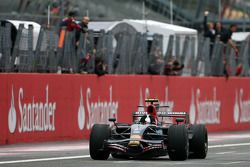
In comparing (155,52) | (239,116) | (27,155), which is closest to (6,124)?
(27,155)

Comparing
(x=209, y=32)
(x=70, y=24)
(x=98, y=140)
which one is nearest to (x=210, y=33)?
(x=209, y=32)

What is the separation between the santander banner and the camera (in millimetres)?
22984

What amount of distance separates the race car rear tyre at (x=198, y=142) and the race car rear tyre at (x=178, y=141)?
1052 mm

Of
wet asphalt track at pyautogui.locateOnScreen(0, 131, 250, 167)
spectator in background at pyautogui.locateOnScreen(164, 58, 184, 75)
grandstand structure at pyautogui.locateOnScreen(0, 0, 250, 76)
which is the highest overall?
grandstand structure at pyautogui.locateOnScreen(0, 0, 250, 76)

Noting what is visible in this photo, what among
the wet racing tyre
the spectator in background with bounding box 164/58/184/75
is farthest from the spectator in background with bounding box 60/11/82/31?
the wet racing tyre

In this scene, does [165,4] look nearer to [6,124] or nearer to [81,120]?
[81,120]

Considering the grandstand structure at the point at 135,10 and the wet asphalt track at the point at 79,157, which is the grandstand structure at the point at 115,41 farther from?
the wet asphalt track at the point at 79,157

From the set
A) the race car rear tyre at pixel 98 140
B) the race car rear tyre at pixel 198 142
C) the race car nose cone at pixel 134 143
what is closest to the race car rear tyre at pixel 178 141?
the race car nose cone at pixel 134 143

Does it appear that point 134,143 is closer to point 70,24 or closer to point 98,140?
point 98,140

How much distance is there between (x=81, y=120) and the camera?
85.0 feet

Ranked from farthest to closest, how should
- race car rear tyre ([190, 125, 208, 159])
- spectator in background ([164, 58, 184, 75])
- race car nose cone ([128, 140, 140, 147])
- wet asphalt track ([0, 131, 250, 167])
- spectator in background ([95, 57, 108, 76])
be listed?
spectator in background ([164, 58, 184, 75])
spectator in background ([95, 57, 108, 76])
race car rear tyre ([190, 125, 208, 159])
race car nose cone ([128, 140, 140, 147])
wet asphalt track ([0, 131, 250, 167])

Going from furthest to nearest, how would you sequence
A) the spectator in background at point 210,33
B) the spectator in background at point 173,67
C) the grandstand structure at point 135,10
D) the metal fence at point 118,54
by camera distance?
the spectator in background at point 210,33 < the spectator in background at point 173,67 < the grandstand structure at point 135,10 < the metal fence at point 118,54

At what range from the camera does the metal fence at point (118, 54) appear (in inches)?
925

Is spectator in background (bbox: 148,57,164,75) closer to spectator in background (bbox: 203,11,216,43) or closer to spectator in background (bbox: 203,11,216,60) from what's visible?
spectator in background (bbox: 203,11,216,60)
